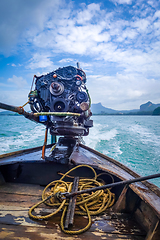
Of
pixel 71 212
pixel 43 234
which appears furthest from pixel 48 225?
pixel 71 212

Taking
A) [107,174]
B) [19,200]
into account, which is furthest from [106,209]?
[19,200]

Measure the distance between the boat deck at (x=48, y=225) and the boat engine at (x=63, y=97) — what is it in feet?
7.04

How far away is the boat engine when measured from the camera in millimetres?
4098

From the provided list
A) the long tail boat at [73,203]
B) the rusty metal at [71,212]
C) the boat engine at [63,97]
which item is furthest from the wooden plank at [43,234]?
the boat engine at [63,97]

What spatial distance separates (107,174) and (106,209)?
0.62 m

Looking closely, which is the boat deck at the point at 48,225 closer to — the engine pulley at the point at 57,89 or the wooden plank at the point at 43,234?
the wooden plank at the point at 43,234

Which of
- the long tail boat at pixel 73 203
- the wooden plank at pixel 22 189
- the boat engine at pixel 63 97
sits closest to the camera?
the long tail boat at pixel 73 203

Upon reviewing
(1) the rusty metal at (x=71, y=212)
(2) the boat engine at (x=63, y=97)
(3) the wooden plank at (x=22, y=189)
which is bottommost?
(3) the wooden plank at (x=22, y=189)

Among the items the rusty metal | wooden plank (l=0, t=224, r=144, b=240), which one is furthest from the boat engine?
wooden plank (l=0, t=224, r=144, b=240)

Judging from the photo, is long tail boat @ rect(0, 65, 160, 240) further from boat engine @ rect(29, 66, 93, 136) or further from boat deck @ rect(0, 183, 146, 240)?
boat engine @ rect(29, 66, 93, 136)

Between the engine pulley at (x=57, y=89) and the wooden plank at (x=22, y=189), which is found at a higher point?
the engine pulley at (x=57, y=89)

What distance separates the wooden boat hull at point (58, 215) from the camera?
1.70 m

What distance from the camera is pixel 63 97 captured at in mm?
4418

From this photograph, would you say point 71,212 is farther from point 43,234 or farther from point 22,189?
point 22,189
